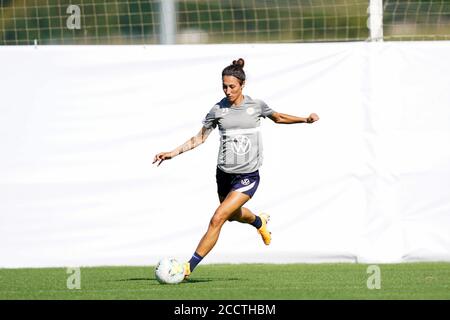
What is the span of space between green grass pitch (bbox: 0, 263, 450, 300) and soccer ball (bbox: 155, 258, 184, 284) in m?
0.08

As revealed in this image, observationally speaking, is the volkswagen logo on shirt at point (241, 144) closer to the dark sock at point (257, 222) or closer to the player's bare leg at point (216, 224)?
the player's bare leg at point (216, 224)

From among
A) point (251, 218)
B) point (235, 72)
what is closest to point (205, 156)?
point (251, 218)

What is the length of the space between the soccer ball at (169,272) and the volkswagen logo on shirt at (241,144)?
132 cm

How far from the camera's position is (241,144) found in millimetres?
11578

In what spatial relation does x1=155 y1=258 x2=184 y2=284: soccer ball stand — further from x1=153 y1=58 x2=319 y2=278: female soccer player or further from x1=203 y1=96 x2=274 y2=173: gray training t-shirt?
x1=203 y1=96 x2=274 y2=173: gray training t-shirt

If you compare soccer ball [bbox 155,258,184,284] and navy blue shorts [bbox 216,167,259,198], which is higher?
navy blue shorts [bbox 216,167,259,198]

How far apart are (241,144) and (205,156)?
7.86ft

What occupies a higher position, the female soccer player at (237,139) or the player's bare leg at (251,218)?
the female soccer player at (237,139)

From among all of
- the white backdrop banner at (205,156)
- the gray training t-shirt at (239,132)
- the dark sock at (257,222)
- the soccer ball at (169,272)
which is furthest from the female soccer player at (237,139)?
the white backdrop banner at (205,156)

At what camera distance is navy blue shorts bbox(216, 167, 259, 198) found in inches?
452

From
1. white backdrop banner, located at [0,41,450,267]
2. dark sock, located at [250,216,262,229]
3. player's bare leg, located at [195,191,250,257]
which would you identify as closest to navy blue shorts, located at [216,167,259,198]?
player's bare leg, located at [195,191,250,257]

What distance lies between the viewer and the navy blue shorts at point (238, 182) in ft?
37.7

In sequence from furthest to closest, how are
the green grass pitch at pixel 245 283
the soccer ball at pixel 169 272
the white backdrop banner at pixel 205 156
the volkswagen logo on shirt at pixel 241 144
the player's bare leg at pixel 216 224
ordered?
the white backdrop banner at pixel 205 156
the volkswagen logo on shirt at pixel 241 144
the player's bare leg at pixel 216 224
the soccer ball at pixel 169 272
the green grass pitch at pixel 245 283

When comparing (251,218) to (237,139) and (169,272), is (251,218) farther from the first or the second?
(169,272)
